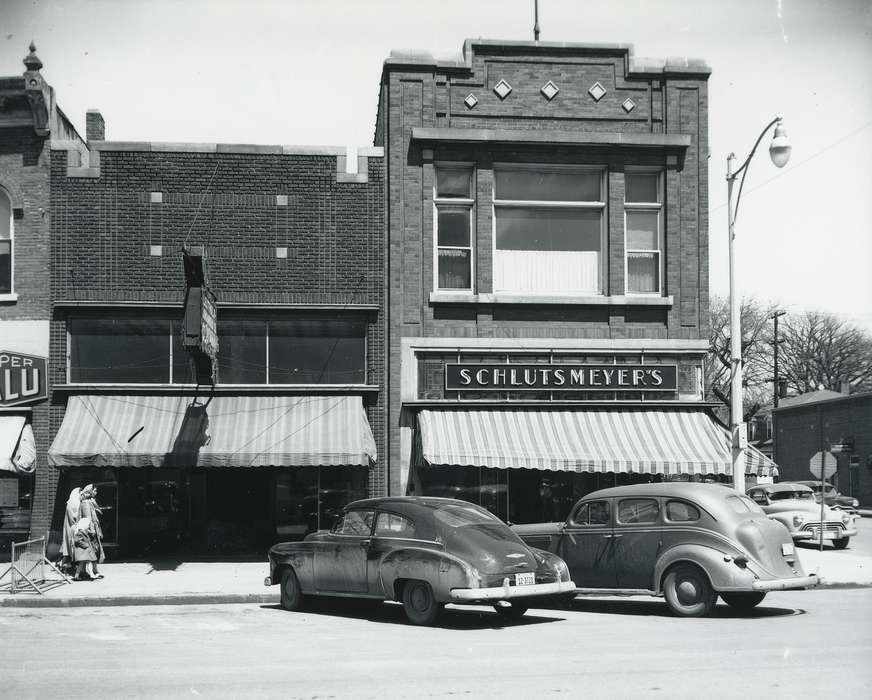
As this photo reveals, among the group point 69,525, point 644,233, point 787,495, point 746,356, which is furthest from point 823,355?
point 69,525

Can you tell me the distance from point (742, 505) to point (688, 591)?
1.35 meters

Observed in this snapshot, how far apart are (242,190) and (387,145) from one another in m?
3.04

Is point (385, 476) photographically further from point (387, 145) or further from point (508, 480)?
point (387, 145)

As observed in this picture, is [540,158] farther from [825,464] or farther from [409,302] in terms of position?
[825,464]

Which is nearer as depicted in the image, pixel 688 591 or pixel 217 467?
pixel 688 591

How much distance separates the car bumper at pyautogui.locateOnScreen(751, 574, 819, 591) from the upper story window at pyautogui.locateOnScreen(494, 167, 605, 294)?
31.7ft

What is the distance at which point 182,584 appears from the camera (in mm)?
16859

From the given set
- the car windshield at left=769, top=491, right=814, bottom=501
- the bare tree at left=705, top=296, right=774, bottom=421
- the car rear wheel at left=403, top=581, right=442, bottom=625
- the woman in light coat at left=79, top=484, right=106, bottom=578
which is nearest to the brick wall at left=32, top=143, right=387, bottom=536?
the woman in light coat at left=79, top=484, right=106, bottom=578

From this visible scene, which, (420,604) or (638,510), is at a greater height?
(638,510)

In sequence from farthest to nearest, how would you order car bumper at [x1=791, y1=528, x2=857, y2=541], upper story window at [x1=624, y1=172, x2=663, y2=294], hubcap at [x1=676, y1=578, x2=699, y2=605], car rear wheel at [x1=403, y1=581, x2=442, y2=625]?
car bumper at [x1=791, y1=528, x2=857, y2=541], upper story window at [x1=624, y1=172, x2=663, y2=294], hubcap at [x1=676, y1=578, x2=699, y2=605], car rear wheel at [x1=403, y1=581, x2=442, y2=625]

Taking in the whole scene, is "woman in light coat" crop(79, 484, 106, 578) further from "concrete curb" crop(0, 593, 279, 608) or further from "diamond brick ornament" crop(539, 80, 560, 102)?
"diamond brick ornament" crop(539, 80, 560, 102)

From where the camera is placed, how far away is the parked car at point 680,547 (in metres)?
12.6

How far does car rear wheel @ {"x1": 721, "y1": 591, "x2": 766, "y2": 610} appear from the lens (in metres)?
13.2

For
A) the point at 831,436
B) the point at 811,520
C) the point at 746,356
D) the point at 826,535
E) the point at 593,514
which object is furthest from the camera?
the point at 746,356
